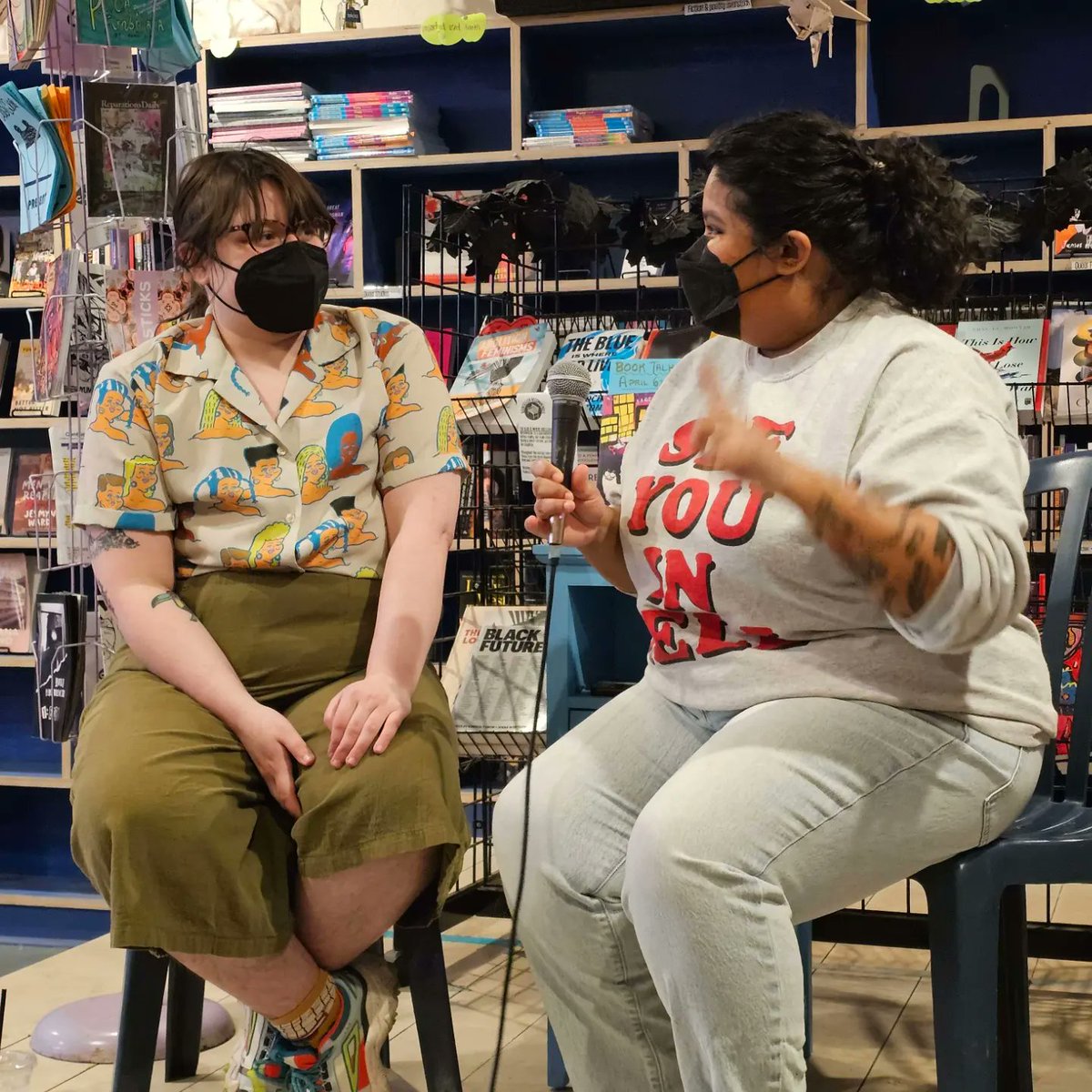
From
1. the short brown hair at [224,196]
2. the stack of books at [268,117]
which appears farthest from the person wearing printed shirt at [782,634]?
the stack of books at [268,117]

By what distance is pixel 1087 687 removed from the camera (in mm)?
1555

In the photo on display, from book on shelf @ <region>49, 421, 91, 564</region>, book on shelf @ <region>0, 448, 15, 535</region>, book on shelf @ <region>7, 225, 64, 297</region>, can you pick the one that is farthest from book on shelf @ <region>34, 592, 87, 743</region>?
book on shelf @ <region>7, 225, 64, 297</region>

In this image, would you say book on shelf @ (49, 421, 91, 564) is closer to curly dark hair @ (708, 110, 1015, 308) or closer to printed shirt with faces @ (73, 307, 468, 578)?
printed shirt with faces @ (73, 307, 468, 578)

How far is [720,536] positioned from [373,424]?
0.57 meters

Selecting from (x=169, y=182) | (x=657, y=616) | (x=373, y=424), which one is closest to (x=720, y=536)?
(x=657, y=616)

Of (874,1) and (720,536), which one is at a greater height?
(874,1)

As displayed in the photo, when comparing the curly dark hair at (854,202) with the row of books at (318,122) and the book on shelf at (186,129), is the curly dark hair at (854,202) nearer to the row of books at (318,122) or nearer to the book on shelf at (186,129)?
the book on shelf at (186,129)

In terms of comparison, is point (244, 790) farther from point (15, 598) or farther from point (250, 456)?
point (15, 598)

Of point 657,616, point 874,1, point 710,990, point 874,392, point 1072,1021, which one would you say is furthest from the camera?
point 874,1

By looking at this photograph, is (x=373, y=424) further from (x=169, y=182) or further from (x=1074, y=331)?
(x=1074, y=331)

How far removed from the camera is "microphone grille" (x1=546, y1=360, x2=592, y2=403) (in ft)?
4.48

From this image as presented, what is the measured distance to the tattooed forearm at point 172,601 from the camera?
5.33 feet

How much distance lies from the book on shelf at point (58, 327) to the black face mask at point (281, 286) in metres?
0.47

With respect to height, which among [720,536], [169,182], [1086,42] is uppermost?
[1086,42]
